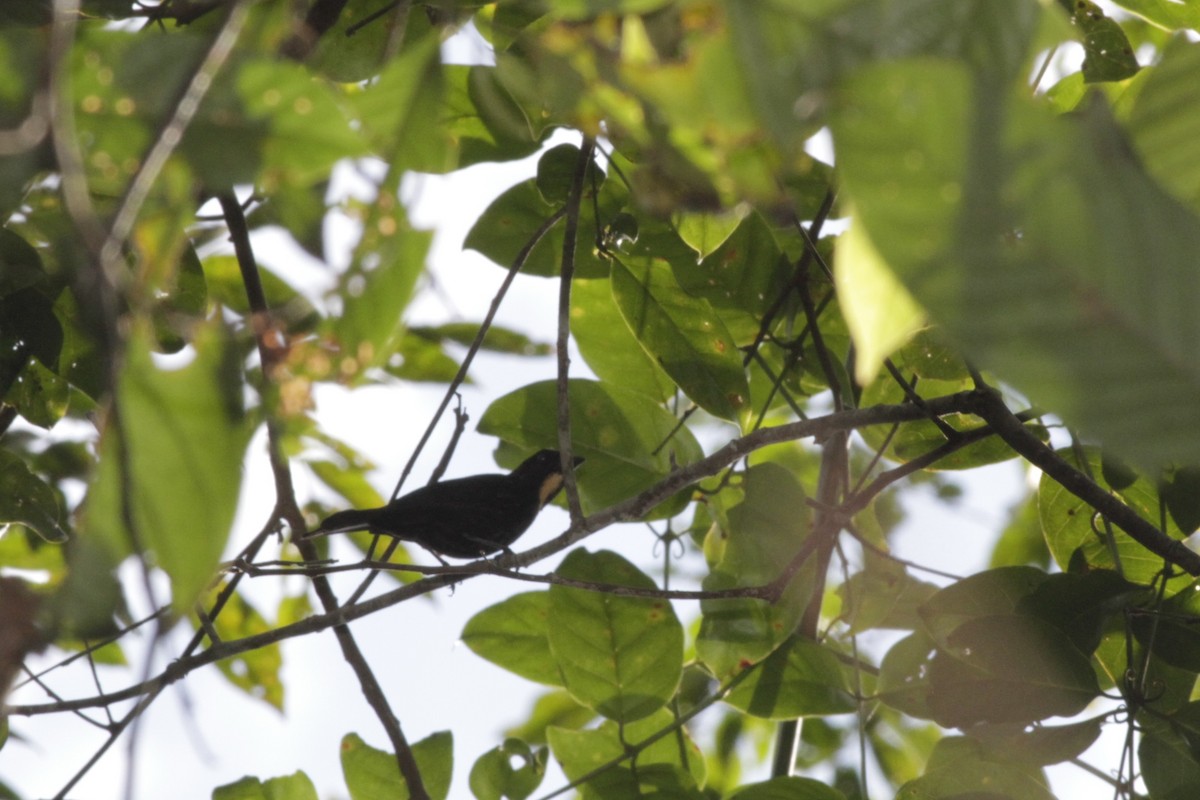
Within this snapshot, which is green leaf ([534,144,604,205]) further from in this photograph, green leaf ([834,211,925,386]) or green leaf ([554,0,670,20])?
green leaf ([834,211,925,386])

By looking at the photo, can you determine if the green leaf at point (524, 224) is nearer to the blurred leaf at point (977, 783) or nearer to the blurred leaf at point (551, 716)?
the blurred leaf at point (977, 783)

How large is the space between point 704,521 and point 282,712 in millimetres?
1478

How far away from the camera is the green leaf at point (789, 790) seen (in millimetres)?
2232

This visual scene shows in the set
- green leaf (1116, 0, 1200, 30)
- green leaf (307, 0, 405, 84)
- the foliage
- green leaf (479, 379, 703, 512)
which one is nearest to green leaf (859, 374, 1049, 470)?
the foliage

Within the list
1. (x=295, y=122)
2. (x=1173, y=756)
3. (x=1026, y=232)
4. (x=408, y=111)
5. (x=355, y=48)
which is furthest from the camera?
(x=355, y=48)

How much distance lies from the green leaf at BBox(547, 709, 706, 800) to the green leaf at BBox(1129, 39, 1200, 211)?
1.66 meters

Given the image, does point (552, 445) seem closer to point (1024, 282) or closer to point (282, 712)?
point (282, 712)

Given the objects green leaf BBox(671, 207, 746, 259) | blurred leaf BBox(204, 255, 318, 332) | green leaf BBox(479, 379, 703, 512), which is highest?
blurred leaf BBox(204, 255, 318, 332)

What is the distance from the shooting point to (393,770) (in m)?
2.47

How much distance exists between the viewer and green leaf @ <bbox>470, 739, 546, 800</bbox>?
93.0 inches

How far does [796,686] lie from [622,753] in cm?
42

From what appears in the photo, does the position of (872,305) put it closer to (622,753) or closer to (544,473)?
(622,753)

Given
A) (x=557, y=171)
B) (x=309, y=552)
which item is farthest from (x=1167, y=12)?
(x=309, y=552)

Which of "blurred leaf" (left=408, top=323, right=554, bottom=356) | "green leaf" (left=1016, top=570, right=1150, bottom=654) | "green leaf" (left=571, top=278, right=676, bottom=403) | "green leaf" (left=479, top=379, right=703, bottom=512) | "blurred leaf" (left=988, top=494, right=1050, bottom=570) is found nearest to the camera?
"green leaf" (left=1016, top=570, right=1150, bottom=654)
